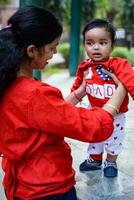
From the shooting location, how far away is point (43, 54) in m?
1.79

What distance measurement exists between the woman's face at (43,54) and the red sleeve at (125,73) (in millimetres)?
490

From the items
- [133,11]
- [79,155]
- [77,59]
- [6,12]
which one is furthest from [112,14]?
[79,155]

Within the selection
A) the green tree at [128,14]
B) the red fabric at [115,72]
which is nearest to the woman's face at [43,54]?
the red fabric at [115,72]

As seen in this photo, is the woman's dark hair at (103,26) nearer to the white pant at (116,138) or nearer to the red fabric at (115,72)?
the red fabric at (115,72)

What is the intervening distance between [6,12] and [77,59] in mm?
21589

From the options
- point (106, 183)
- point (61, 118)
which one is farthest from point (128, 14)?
point (61, 118)

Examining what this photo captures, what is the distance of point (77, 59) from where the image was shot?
29.7 ft

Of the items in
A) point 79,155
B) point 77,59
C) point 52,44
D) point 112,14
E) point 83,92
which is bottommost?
point 112,14

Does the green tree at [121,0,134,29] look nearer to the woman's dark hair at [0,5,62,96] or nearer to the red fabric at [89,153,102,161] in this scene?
the red fabric at [89,153,102,161]

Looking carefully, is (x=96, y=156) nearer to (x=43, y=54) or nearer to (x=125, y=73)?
(x=125, y=73)

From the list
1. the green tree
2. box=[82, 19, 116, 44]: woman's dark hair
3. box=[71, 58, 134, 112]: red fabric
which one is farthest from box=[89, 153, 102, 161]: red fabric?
the green tree

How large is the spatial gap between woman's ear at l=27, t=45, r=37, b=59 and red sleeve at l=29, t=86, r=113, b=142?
16 centimetres

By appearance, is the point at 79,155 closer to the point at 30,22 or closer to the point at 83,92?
the point at 83,92

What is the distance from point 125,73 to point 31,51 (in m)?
0.66
